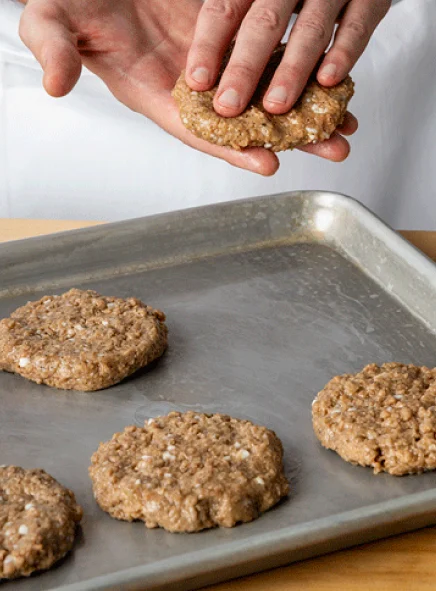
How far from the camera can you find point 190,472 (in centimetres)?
124

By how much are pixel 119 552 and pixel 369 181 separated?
1.77 m

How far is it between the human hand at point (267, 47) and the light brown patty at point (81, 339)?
1.36 ft

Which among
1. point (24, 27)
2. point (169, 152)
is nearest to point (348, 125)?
point (24, 27)

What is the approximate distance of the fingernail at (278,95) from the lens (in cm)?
165

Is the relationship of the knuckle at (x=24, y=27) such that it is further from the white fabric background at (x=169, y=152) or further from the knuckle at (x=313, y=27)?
the white fabric background at (x=169, y=152)

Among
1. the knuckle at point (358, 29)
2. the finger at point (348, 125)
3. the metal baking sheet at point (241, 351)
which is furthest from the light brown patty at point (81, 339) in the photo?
the knuckle at point (358, 29)

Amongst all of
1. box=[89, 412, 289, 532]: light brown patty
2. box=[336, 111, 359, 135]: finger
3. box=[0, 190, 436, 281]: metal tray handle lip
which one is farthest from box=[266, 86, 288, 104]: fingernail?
box=[89, 412, 289, 532]: light brown patty

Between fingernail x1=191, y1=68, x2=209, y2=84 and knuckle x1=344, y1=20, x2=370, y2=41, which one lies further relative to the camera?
knuckle x1=344, y1=20, x2=370, y2=41

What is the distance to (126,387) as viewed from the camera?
4.98 ft

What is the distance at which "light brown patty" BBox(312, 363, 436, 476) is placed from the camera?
4.18 ft

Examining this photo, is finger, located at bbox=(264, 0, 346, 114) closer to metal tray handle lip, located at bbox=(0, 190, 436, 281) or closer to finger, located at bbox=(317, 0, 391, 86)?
finger, located at bbox=(317, 0, 391, 86)

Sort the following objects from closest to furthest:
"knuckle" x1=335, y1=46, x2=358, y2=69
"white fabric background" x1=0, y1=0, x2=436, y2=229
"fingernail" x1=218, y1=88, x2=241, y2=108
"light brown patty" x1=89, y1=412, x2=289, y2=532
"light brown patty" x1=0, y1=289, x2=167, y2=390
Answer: "light brown patty" x1=89, y1=412, x2=289, y2=532
"light brown patty" x1=0, y1=289, x2=167, y2=390
"fingernail" x1=218, y1=88, x2=241, y2=108
"knuckle" x1=335, y1=46, x2=358, y2=69
"white fabric background" x1=0, y1=0, x2=436, y2=229

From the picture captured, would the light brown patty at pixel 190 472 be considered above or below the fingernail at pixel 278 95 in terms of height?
below

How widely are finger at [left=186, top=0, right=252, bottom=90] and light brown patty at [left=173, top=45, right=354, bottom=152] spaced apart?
4 centimetres
